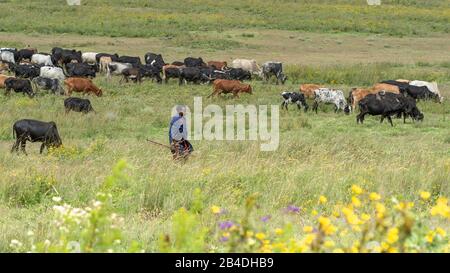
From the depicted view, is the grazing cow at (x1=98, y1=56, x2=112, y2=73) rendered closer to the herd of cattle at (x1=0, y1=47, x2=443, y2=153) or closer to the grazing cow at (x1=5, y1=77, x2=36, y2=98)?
the herd of cattle at (x1=0, y1=47, x2=443, y2=153)

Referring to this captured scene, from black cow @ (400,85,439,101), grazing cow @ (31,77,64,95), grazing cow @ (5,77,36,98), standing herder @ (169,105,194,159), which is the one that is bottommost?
black cow @ (400,85,439,101)

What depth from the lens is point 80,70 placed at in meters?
28.0

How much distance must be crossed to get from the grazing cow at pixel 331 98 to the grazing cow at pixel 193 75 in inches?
236

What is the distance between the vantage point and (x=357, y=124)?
807 inches

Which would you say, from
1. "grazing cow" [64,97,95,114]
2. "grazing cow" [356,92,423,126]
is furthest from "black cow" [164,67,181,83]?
"grazing cow" [356,92,423,126]

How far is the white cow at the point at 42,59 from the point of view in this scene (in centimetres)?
3098

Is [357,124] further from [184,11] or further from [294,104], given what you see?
[184,11]

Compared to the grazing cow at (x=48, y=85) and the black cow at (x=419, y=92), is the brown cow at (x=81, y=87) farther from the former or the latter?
the black cow at (x=419, y=92)

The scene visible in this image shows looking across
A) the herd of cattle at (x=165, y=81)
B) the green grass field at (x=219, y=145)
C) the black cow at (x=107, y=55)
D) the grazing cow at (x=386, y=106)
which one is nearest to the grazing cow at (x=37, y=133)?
the herd of cattle at (x=165, y=81)

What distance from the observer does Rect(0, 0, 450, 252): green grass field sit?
21.5ft

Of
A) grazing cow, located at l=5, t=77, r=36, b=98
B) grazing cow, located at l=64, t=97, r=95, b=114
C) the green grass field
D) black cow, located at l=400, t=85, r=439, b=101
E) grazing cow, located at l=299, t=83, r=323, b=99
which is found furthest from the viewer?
black cow, located at l=400, t=85, r=439, b=101

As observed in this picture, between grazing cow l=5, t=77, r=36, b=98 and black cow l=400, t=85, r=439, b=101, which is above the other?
grazing cow l=5, t=77, r=36, b=98
